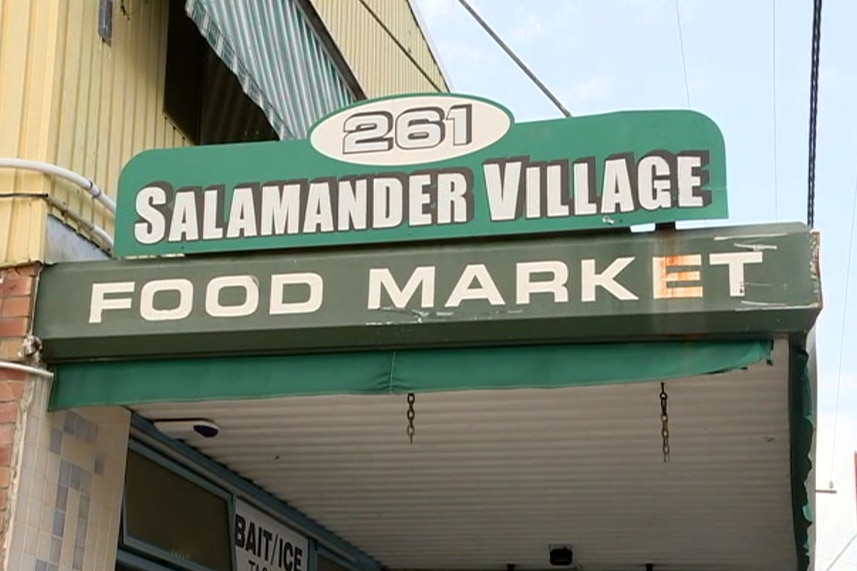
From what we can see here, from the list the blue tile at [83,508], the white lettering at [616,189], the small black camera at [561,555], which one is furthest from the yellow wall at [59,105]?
the small black camera at [561,555]

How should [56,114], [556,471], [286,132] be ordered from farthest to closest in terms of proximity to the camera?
[286,132]
[556,471]
[56,114]

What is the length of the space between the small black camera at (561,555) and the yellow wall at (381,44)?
4756 mm

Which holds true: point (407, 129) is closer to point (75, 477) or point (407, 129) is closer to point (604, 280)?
point (604, 280)

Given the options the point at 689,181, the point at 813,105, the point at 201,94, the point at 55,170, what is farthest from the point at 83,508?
the point at 813,105

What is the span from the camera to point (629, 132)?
5.37 meters

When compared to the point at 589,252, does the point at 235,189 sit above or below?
above

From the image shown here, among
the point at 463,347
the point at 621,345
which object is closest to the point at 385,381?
the point at 463,347

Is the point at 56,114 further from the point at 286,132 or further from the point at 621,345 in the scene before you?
the point at 621,345

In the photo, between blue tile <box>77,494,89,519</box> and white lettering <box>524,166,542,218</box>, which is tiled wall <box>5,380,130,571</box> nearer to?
blue tile <box>77,494,89,519</box>

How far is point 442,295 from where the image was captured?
5.29 m

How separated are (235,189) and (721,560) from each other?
5744 millimetres

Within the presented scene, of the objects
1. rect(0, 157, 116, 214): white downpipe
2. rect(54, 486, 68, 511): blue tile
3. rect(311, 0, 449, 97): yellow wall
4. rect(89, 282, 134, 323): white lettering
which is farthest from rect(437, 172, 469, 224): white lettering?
rect(311, 0, 449, 97): yellow wall

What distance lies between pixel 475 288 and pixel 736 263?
1.03 meters

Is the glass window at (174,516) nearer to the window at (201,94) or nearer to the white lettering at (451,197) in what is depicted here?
the window at (201,94)
